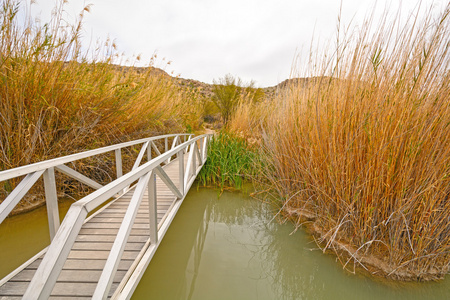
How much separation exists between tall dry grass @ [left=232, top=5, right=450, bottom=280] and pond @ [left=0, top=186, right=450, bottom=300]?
0.60ft

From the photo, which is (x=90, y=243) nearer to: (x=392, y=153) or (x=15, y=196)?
(x=15, y=196)

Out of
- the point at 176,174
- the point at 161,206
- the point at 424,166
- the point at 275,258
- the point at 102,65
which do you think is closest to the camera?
the point at 424,166

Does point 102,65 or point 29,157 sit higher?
point 102,65

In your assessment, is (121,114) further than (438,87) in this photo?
Yes

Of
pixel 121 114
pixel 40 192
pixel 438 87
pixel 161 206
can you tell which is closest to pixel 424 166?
pixel 438 87

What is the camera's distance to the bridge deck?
50.7 inches

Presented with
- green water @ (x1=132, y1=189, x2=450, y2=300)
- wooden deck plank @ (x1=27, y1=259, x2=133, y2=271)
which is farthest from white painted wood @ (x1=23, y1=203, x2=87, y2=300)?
green water @ (x1=132, y1=189, x2=450, y2=300)

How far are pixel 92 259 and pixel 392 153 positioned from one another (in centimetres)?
233

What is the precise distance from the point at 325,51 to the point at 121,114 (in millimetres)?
2993

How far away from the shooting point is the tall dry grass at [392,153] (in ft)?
5.17

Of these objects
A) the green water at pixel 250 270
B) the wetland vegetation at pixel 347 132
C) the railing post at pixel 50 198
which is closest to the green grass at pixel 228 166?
the wetland vegetation at pixel 347 132

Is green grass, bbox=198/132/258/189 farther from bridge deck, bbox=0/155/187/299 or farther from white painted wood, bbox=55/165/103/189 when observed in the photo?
white painted wood, bbox=55/165/103/189

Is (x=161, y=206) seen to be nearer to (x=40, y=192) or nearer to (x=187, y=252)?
(x=187, y=252)

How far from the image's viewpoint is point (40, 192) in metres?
2.78
